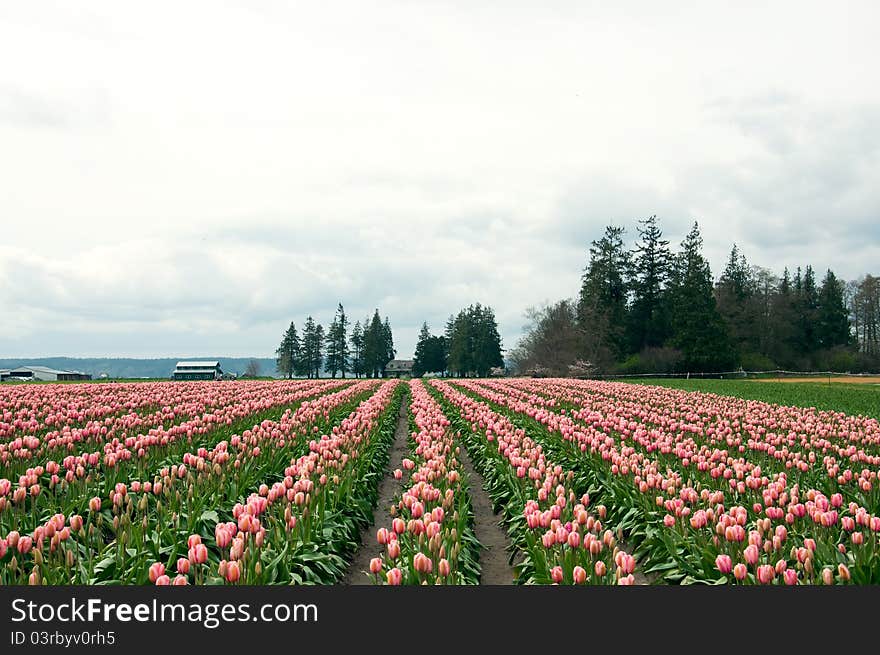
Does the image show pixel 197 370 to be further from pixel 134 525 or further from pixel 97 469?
pixel 134 525

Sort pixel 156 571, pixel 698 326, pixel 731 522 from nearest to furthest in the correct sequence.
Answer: pixel 156 571, pixel 731 522, pixel 698 326

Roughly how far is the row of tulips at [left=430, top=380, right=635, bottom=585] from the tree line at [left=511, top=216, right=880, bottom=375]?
59.9 m

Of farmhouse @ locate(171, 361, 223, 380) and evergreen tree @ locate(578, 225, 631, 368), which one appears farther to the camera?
farmhouse @ locate(171, 361, 223, 380)

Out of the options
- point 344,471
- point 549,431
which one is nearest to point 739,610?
point 344,471

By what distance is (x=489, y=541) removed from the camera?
25.8ft

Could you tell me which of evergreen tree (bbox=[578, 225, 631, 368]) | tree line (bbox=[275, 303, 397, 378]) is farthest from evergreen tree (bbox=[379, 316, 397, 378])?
evergreen tree (bbox=[578, 225, 631, 368])

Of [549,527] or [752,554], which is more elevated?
[752,554]

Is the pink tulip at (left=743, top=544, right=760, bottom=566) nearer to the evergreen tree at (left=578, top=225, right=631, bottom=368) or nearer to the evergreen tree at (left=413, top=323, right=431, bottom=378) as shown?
the evergreen tree at (left=578, top=225, right=631, bottom=368)

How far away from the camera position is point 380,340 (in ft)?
380

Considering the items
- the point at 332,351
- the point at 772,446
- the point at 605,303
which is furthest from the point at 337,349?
the point at 772,446

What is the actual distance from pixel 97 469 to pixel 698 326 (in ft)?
229

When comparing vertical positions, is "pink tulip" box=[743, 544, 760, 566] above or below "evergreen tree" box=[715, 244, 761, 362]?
below

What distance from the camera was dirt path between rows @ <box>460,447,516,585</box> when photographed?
6.57 meters

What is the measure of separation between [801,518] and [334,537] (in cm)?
488
